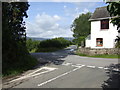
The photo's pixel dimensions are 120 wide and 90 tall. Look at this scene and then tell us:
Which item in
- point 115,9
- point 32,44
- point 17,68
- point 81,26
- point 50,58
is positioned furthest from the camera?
point 81,26

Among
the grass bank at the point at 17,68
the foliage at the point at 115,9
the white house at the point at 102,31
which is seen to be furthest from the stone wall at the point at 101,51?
the foliage at the point at 115,9

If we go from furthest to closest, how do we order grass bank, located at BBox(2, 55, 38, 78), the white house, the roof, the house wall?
the roof < the white house < the house wall < grass bank, located at BBox(2, 55, 38, 78)

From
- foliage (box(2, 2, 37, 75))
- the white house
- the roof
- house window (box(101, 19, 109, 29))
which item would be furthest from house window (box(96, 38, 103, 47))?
foliage (box(2, 2, 37, 75))

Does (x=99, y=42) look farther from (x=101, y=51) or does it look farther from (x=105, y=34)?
(x=101, y=51)

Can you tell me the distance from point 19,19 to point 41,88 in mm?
11643

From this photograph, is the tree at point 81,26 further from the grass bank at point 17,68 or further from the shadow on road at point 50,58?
the grass bank at point 17,68

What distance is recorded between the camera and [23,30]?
677 inches

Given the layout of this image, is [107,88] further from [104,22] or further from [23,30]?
[104,22]

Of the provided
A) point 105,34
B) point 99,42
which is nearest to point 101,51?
point 99,42

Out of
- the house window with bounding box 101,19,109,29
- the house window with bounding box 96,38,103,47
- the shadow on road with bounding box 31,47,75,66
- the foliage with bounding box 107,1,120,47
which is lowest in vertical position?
the shadow on road with bounding box 31,47,75,66

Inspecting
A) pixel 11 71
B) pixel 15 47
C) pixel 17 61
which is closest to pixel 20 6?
pixel 15 47

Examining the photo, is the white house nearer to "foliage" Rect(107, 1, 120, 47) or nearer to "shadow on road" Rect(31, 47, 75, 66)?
"shadow on road" Rect(31, 47, 75, 66)

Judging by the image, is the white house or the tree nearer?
the white house

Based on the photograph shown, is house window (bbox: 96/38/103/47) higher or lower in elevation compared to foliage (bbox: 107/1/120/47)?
lower
